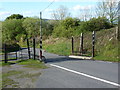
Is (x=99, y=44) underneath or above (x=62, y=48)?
above

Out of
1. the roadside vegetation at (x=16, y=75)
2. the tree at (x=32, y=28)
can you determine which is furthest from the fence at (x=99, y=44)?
the tree at (x=32, y=28)

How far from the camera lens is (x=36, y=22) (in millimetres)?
54625

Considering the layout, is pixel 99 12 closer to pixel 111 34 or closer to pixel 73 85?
pixel 111 34

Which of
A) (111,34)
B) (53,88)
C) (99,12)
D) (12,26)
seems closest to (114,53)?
(111,34)

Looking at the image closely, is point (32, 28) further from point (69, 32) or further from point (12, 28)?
point (69, 32)

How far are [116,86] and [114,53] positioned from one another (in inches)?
425

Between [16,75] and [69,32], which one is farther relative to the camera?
[69,32]

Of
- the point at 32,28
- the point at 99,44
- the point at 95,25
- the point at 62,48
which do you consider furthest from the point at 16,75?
the point at 32,28

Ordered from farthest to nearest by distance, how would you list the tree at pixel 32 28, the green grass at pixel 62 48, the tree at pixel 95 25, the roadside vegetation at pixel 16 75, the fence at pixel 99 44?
the tree at pixel 32 28
the tree at pixel 95 25
the green grass at pixel 62 48
the fence at pixel 99 44
the roadside vegetation at pixel 16 75

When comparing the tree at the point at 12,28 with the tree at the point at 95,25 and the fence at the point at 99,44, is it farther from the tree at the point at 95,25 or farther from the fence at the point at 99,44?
the fence at the point at 99,44

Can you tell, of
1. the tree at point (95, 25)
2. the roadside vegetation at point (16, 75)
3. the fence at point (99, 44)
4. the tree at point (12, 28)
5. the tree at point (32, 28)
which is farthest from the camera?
the tree at point (12, 28)

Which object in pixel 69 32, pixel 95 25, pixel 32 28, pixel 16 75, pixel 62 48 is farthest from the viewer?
pixel 32 28

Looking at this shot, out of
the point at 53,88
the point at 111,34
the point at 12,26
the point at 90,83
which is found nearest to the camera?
the point at 53,88

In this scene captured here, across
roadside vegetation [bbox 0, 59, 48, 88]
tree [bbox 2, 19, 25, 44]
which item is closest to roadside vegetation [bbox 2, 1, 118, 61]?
tree [bbox 2, 19, 25, 44]
